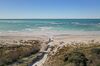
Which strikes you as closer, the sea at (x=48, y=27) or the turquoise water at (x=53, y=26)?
the sea at (x=48, y=27)

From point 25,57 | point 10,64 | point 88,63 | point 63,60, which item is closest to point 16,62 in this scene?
point 10,64

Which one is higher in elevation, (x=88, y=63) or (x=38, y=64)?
(x=88, y=63)

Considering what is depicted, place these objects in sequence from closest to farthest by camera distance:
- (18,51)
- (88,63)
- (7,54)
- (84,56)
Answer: (88,63) → (84,56) → (7,54) → (18,51)

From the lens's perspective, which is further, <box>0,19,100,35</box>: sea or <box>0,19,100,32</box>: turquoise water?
<box>0,19,100,32</box>: turquoise water

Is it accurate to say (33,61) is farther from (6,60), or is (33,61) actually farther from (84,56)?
(84,56)

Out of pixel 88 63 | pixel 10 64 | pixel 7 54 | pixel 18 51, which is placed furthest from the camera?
pixel 18 51

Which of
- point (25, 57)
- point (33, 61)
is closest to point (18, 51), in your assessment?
point (25, 57)

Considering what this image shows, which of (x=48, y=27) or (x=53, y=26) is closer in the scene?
(x=48, y=27)

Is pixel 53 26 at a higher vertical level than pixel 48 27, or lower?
lower

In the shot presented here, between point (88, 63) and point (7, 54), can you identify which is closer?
point (88, 63)
